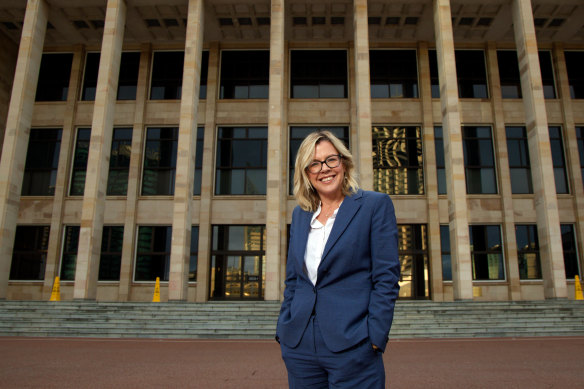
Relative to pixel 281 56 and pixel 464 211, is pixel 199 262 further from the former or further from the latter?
pixel 464 211

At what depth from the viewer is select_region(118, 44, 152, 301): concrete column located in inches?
874

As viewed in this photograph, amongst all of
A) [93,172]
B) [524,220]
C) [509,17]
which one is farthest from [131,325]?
[509,17]

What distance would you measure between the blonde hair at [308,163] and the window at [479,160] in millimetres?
22847

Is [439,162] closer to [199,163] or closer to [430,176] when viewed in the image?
[430,176]

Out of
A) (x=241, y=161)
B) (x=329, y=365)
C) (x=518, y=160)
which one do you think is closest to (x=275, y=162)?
(x=241, y=161)

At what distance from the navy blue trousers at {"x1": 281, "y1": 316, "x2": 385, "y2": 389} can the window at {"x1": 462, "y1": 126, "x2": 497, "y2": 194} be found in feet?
76.5

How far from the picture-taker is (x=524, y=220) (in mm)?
22969

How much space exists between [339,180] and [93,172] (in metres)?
19.1

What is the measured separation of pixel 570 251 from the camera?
22.8 m

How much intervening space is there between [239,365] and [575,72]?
88.7 ft

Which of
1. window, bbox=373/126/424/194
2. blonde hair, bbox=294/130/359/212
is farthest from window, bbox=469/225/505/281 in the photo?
blonde hair, bbox=294/130/359/212

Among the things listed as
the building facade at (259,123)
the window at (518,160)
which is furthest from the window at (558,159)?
the window at (518,160)

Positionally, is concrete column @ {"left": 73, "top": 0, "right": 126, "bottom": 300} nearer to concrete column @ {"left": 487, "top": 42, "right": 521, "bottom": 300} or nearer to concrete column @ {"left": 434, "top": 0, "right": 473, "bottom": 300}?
concrete column @ {"left": 434, "top": 0, "right": 473, "bottom": 300}

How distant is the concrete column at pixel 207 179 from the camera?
22.2m
